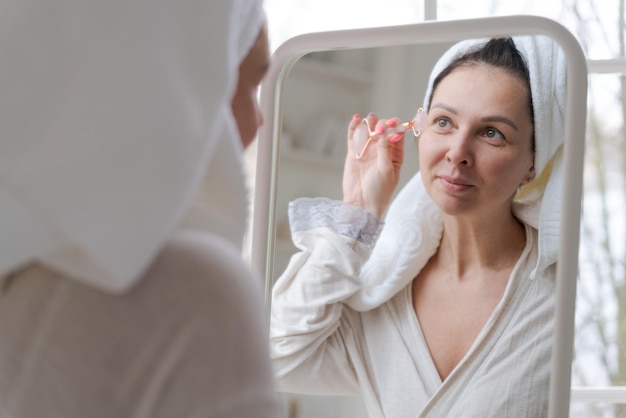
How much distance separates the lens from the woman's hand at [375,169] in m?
1.31

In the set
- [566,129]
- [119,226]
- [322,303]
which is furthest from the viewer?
[322,303]

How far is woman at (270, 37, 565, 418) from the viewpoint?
1196mm

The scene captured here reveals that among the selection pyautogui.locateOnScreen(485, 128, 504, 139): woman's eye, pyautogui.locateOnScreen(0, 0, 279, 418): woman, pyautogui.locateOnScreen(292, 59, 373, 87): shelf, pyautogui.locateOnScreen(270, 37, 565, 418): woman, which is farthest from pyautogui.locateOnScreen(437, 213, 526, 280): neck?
pyautogui.locateOnScreen(0, 0, 279, 418): woman

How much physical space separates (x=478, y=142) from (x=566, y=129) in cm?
12

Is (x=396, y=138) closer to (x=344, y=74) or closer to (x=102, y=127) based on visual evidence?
(x=344, y=74)

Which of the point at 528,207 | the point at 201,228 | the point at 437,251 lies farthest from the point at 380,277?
the point at 201,228

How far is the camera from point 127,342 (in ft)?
1.41

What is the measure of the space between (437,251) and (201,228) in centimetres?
83

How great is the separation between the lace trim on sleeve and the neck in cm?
12

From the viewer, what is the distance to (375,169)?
1324mm

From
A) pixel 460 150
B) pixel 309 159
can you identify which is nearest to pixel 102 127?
pixel 460 150

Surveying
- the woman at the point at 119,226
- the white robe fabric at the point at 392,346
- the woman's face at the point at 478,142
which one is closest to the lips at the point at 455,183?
the woman's face at the point at 478,142

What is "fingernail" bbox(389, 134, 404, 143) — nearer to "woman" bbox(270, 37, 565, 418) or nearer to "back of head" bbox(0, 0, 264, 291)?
"woman" bbox(270, 37, 565, 418)

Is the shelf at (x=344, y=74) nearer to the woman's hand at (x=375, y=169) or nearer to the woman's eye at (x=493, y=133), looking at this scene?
the woman's hand at (x=375, y=169)
